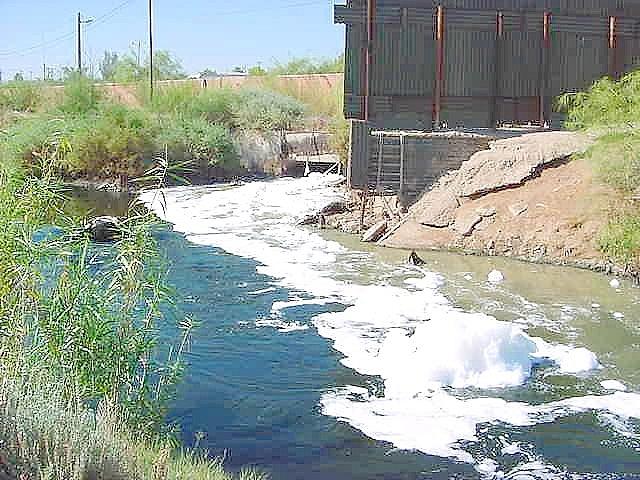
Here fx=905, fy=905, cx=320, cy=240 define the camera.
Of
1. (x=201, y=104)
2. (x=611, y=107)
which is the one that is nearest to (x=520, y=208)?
(x=611, y=107)

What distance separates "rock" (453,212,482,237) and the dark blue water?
16.0 feet

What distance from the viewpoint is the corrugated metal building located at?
21609 mm

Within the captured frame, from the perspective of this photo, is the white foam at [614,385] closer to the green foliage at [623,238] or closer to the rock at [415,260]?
the green foliage at [623,238]

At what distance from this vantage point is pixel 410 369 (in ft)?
34.2

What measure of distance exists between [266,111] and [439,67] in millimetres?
16539

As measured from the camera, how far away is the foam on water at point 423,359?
9.07 metres

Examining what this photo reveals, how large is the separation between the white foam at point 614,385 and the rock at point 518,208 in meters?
7.76

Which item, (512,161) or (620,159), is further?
(512,161)

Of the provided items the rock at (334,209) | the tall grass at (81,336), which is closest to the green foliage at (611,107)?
the rock at (334,209)

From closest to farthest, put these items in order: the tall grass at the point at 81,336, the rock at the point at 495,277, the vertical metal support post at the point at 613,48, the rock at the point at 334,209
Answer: the tall grass at the point at 81,336
the rock at the point at 495,277
the rock at the point at 334,209
the vertical metal support post at the point at 613,48

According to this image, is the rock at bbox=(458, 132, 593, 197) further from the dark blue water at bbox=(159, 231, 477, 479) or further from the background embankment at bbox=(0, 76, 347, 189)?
the background embankment at bbox=(0, 76, 347, 189)

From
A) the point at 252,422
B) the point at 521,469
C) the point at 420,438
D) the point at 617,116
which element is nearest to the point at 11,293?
the point at 252,422

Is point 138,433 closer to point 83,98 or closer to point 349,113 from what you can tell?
point 349,113

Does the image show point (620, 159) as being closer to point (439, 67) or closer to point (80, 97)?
point (439, 67)
